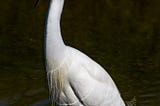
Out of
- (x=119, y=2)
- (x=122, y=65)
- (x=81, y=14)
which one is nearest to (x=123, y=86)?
(x=122, y=65)

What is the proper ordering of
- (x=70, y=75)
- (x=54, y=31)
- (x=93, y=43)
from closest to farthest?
1. (x=54, y=31)
2. (x=70, y=75)
3. (x=93, y=43)

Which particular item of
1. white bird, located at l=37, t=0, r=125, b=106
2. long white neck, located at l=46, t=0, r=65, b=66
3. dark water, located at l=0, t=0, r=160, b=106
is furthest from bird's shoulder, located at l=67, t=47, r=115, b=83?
dark water, located at l=0, t=0, r=160, b=106

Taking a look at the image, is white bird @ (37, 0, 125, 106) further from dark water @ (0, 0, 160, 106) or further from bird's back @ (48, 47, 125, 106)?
dark water @ (0, 0, 160, 106)

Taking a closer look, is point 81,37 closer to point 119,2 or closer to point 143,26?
point 143,26

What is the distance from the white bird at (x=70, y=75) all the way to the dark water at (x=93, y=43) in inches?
73.4

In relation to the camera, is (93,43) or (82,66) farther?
(93,43)

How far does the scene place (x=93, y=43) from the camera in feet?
32.4

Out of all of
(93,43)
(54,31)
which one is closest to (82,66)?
(54,31)

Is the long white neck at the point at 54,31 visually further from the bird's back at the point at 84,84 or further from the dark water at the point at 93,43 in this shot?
the dark water at the point at 93,43

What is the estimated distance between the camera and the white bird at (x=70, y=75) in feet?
15.0

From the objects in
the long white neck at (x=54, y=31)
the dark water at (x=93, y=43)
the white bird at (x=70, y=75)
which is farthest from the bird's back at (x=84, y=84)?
the dark water at (x=93, y=43)

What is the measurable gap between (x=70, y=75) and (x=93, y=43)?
16.9ft

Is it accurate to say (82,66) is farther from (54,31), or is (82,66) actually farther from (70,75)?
(54,31)

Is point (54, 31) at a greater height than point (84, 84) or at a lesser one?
greater
